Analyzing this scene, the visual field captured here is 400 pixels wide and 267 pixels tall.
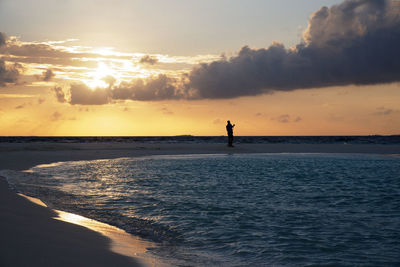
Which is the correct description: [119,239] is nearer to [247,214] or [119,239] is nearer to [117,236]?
[117,236]

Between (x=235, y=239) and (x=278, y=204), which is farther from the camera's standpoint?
(x=278, y=204)

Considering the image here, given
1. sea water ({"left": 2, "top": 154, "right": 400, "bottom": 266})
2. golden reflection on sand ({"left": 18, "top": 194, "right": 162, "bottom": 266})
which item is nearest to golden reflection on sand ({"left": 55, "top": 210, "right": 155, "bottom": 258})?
golden reflection on sand ({"left": 18, "top": 194, "right": 162, "bottom": 266})

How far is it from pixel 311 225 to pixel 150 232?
12.4 ft

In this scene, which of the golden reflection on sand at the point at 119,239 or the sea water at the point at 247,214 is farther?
the sea water at the point at 247,214

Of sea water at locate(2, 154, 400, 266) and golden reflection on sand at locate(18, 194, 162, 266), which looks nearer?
golden reflection on sand at locate(18, 194, 162, 266)

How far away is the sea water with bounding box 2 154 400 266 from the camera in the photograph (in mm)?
6652

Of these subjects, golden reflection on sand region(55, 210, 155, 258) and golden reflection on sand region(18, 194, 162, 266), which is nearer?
golden reflection on sand region(18, 194, 162, 266)

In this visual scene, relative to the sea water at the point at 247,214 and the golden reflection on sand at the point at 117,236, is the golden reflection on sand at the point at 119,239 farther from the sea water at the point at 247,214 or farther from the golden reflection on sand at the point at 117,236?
the sea water at the point at 247,214

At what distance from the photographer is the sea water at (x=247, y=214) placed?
21.8 feet

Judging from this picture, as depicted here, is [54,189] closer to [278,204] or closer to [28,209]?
[28,209]

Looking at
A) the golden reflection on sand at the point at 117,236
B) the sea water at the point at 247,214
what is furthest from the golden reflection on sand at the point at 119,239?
the sea water at the point at 247,214

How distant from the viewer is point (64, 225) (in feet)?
26.4

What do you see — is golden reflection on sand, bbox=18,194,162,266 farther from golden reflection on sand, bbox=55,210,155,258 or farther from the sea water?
the sea water

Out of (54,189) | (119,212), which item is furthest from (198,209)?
(54,189)
